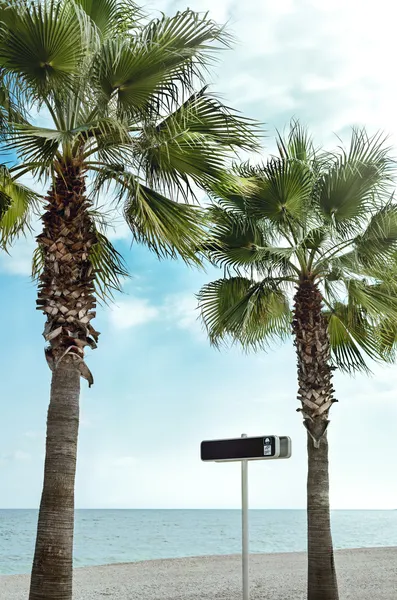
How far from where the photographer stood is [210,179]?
8.07m

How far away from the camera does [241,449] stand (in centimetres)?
635

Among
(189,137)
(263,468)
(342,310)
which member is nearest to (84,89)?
(189,137)

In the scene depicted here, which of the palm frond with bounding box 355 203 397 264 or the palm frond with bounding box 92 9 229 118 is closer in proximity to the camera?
the palm frond with bounding box 92 9 229 118

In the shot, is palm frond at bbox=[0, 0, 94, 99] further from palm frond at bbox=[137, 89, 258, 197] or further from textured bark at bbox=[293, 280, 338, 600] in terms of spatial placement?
textured bark at bbox=[293, 280, 338, 600]

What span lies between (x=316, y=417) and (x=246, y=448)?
430 cm

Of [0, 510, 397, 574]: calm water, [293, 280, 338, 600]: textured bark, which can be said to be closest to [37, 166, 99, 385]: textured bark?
[293, 280, 338, 600]: textured bark

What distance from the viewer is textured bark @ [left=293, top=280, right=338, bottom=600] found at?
9977 millimetres

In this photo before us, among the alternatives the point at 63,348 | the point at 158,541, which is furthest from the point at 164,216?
the point at 158,541

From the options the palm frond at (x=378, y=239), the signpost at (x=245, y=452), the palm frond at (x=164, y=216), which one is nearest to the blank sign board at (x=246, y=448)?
the signpost at (x=245, y=452)

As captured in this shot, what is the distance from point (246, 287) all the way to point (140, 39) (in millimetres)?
5012

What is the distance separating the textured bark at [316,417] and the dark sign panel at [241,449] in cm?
407

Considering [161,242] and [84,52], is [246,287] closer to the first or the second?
[161,242]

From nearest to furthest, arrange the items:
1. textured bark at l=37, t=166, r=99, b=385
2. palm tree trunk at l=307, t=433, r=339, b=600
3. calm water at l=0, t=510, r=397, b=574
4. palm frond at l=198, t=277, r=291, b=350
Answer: textured bark at l=37, t=166, r=99, b=385, palm tree trunk at l=307, t=433, r=339, b=600, palm frond at l=198, t=277, r=291, b=350, calm water at l=0, t=510, r=397, b=574

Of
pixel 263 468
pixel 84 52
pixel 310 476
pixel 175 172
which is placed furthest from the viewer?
pixel 263 468
